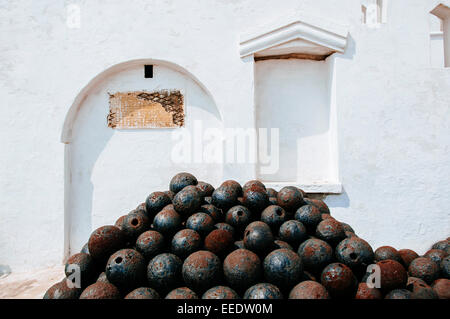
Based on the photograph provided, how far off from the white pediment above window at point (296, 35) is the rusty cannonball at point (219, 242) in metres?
3.14

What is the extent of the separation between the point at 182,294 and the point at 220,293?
294mm

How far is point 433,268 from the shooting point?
10.1 ft

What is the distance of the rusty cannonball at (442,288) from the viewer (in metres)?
2.82

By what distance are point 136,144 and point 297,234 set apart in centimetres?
325

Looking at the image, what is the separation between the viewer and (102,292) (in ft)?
7.43

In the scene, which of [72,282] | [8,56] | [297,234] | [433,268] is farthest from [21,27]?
[433,268]

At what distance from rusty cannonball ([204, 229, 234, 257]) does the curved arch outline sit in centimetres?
251

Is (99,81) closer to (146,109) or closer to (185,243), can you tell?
(146,109)

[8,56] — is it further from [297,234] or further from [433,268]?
[433,268]

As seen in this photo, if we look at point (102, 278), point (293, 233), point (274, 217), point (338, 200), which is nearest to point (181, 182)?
point (274, 217)

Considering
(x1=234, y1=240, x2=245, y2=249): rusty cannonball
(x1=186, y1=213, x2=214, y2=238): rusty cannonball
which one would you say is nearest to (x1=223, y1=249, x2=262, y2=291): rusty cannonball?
(x1=234, y1=240, x2=245, y2=249): rusty cannonball

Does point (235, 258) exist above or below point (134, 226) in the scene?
below

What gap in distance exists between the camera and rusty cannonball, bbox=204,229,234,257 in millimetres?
2582

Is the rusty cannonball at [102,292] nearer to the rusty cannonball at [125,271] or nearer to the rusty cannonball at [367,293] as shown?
the rusty cannonball at [125,271]
